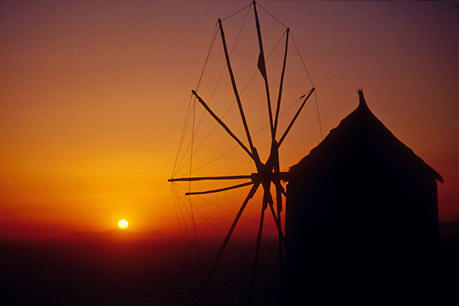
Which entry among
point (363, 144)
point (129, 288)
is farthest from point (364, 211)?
point (129, 288)

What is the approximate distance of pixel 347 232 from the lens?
9.95 metres

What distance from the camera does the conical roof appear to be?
10.3 m

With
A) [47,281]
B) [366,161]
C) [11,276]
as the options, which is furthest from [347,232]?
[11,276]

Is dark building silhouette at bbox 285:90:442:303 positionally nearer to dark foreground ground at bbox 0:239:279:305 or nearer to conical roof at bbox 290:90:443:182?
conical roof at bbox 290:90:443:182

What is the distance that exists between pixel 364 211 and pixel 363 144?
1524 millimetres

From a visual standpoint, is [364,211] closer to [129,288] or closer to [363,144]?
[363,144]

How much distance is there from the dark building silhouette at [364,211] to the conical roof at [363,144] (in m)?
0.02

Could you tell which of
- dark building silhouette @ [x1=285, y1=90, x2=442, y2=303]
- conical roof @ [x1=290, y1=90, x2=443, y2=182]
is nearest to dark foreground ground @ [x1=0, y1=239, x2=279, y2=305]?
dark building silhouette @ [x1=285, y1=90, x2=442, y2=303]

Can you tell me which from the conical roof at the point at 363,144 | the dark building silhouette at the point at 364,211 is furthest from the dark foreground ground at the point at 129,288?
the conical roof at the point at 363,144

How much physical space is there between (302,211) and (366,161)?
2329 mm

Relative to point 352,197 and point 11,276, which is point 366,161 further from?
point 11,276

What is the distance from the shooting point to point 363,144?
10219mm

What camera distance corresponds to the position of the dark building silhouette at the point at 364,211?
980 cm

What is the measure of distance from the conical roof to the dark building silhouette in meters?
0.02
